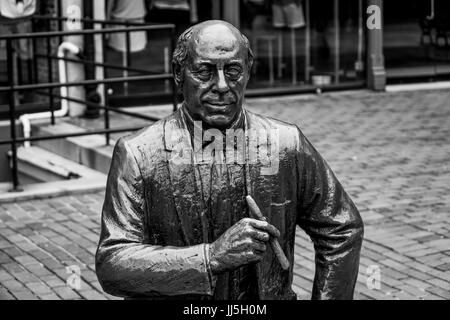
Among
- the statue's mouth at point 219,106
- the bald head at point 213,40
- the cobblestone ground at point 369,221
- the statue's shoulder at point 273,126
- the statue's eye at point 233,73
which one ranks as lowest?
the cobblestone ground at point 369,221

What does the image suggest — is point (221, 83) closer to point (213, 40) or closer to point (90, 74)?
point (213, 40)

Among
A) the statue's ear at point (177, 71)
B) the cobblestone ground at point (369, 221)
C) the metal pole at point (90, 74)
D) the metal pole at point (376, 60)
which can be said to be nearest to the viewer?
the statue's ear at point (177, 71)

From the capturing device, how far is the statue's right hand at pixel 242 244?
9.22 ft

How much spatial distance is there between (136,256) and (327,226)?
26.8 inches

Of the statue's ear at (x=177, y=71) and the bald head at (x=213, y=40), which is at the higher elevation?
A: the bald head at (x=213, y=40)

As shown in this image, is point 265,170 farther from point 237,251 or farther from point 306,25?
point 306,25

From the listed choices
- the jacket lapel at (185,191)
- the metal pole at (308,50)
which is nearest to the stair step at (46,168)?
the metal pole at (308,50)

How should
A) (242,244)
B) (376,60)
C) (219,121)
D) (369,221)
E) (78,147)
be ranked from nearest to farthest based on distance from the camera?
(242,244)
(219,121)
(369,221)
(78,147)
(376,60)

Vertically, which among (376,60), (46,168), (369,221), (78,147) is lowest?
(369,221)

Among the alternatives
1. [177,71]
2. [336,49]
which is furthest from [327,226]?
[336,49]

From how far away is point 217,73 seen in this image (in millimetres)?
3002

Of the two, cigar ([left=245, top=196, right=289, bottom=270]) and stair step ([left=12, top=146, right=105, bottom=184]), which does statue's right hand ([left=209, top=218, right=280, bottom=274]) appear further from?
stair step ([left=12, top=146, right=105, bottom=184])

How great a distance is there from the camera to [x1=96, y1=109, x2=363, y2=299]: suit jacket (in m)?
2.91

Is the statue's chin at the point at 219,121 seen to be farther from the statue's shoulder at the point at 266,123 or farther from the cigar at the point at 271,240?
the cigar at the point at 271,240
